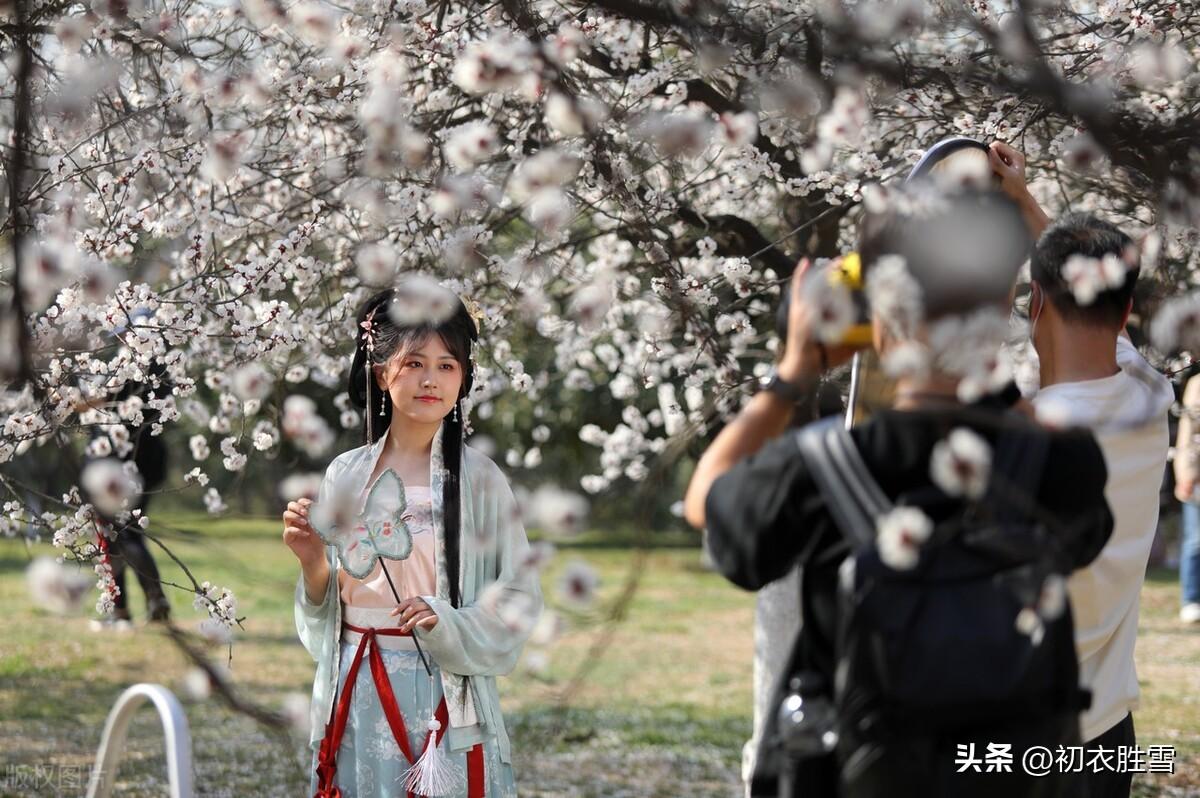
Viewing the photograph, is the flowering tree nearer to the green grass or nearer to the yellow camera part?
the green grass

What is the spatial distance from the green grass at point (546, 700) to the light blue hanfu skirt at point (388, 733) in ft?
0.83

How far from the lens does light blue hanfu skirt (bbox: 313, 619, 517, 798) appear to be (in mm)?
2738

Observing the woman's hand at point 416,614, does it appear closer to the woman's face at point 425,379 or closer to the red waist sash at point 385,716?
the red waist sash at point 385,716

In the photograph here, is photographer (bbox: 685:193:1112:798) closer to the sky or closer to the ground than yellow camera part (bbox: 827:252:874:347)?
closer to the ground

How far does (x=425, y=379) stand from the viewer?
2.88 m

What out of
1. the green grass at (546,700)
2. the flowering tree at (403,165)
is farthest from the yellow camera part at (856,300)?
the flowering tree at (403,165)

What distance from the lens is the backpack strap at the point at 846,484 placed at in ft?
5.35

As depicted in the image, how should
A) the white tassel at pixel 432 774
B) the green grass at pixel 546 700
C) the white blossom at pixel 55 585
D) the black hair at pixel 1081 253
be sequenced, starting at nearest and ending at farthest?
the black hair at pixel 1081 253
the white blossom at pixel 55 585
the white tassel at pixel 432 774
the green grass at pixel 546 700

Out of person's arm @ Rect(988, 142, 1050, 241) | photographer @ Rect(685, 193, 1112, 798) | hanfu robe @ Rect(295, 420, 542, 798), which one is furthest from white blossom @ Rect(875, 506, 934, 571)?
hanfu robe @ Rect(295, 420, 542, 798)

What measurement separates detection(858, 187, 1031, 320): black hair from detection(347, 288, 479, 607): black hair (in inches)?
51.9

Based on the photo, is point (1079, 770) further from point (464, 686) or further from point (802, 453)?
point (464, 686)

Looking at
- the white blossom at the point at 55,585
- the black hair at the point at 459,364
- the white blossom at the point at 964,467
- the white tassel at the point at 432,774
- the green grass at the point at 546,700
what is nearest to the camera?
the white blossom at the point at 964,467

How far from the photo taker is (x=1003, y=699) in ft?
5.28

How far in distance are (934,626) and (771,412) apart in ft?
1.13
